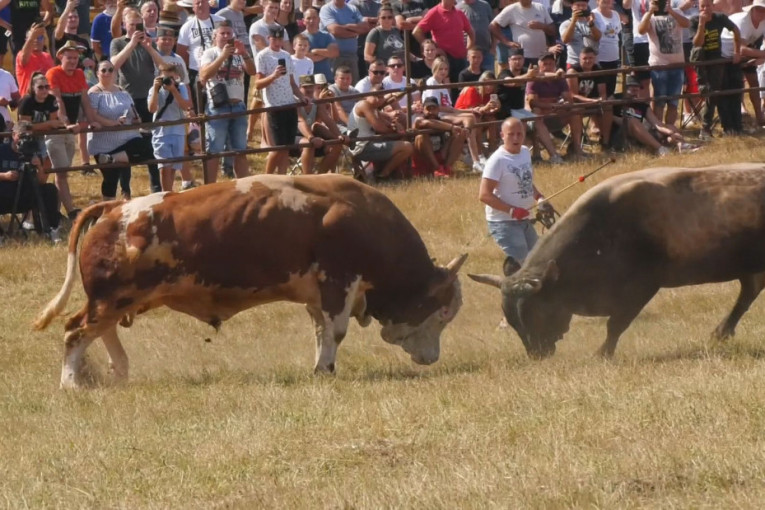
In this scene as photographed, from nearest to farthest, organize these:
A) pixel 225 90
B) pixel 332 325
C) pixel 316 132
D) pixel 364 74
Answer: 1. pixel 332 325
2. pixel 225 90
3. pixel 316 132
4. pixel 364 74

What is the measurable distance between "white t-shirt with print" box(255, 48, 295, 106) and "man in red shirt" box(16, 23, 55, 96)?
2416mm

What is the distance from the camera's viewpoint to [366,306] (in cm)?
1174

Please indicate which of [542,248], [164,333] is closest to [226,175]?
[164,333]

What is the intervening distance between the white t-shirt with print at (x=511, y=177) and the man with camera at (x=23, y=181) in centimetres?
563

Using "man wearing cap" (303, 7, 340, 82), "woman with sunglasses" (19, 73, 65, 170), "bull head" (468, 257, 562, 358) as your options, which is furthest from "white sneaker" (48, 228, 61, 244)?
"bull head" (468, 257, 562, 358)

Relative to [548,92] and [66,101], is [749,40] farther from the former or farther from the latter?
[66,101]

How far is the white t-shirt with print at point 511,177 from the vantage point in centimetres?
1259

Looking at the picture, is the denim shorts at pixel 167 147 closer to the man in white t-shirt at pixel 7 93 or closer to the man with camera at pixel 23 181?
the man with camera at pixel 23 181

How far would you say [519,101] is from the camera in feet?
63.7

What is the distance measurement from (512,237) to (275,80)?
18.4 ft

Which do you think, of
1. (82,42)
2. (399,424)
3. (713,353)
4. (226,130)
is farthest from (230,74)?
(399,424)

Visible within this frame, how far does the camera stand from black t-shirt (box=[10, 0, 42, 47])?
19.2 meters

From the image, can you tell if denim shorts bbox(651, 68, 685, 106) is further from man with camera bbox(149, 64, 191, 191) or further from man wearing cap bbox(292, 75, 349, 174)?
man with camera bbox(149, 64, 191, 191)

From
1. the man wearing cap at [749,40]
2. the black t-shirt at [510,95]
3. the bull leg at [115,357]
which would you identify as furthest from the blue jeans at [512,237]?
the man wearing cap at [749,40]
